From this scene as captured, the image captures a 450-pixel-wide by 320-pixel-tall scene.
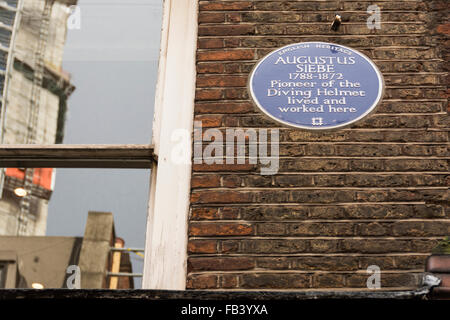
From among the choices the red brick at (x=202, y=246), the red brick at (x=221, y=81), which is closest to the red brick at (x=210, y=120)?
the red brick at (x=221, y=81)

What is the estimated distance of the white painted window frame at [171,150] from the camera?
3201mm

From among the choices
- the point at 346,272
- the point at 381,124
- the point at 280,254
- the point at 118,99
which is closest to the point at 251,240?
the point at 280,254

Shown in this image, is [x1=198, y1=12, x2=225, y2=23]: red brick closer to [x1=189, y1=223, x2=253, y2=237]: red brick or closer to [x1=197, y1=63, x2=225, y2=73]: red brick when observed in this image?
[x1=197, y1=63, x2=225, y2=73]: red brick

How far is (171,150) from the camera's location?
3.55 meters

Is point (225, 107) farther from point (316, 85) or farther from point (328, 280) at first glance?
point (328, 280)

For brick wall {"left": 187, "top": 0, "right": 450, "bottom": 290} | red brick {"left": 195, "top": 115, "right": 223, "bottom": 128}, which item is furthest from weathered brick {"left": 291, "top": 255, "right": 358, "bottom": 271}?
red brick {"left": 195, "top": 115, "right": 223, "bottom": 128}

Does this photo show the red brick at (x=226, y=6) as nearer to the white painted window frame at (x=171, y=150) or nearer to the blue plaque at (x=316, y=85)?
the white painted window frame at (x=171, y=150)

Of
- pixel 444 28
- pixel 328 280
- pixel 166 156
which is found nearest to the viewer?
pixel 328 280

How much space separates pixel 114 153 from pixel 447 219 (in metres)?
1.94

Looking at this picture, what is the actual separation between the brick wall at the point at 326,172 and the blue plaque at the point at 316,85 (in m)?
0.06

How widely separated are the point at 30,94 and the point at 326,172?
2.03 metres

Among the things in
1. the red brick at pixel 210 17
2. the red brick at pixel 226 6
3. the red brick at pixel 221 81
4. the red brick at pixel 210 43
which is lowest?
the red brick at pixel 221 81

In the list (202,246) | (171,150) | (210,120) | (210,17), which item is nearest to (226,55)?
(210,17)
